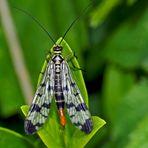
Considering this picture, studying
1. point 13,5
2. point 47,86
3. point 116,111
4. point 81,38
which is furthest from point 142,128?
point 13,5

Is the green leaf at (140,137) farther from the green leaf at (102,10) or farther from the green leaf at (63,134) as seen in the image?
the green leaf at (102,10)

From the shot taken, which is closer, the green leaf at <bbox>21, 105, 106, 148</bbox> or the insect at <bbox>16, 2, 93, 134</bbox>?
the green leaf at <bbox>21, 105, 106, 148</bbox>

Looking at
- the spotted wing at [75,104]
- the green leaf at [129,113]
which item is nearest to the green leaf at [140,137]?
the spotted wing at [75,104]

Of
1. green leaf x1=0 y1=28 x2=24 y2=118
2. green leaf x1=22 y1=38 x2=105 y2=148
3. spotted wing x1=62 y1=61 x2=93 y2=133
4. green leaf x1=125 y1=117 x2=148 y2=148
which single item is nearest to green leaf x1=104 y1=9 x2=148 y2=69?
green leaf x1=0 y1=28 x2=24 y2=118

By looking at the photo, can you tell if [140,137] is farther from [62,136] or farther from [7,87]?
[7,87]

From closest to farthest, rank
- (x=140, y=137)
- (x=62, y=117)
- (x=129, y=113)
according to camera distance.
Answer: (x=62, y=117) → (x=140, y=137) → (x=129, y=113)

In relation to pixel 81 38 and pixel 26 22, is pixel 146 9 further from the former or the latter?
pixel 26 22

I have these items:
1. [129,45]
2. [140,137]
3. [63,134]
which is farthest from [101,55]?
[63,134]

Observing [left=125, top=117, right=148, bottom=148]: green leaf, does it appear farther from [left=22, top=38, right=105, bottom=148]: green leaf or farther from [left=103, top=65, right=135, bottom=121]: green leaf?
[left=103, top=65, right=135, bottom=121]: green leaf
